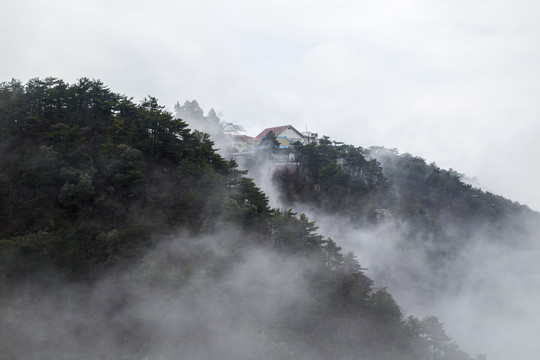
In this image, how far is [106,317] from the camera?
1309cm

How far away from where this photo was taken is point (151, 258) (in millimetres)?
14062

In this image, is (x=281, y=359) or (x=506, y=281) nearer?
(x=281, y=359)

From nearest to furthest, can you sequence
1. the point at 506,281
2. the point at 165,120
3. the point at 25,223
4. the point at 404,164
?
the point at 25,223, the point at 165,120, the point at 506,281, the point at 404,164

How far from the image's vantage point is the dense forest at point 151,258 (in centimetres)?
1276

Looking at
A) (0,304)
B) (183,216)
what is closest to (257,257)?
(183,216)

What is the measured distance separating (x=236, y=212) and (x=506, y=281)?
2460cm

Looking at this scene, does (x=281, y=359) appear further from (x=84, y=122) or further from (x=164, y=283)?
(x=84, y=122)

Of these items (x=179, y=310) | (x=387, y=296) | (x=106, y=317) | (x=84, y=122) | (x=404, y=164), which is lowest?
(x=106, y=317)

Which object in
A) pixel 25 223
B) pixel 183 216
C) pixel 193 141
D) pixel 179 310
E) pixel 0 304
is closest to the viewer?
pixel 0 304

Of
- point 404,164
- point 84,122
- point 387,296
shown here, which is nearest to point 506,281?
point 404,164

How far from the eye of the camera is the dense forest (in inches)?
502

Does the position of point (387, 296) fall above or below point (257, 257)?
above

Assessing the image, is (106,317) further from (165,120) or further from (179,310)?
(165,120)

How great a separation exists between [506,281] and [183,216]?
26593mm
